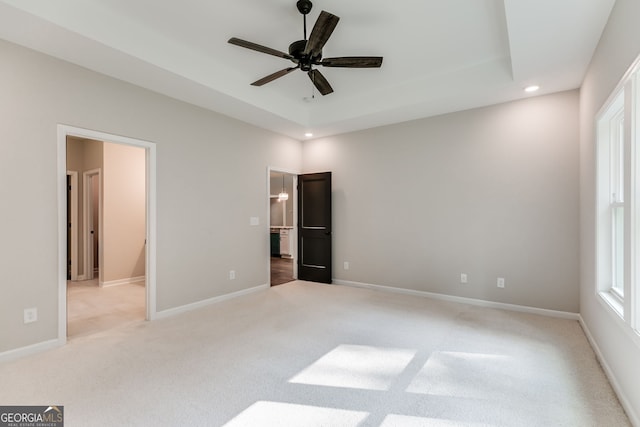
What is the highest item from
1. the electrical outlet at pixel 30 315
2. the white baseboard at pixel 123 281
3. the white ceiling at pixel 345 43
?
the white ceiling at pixel 345 43

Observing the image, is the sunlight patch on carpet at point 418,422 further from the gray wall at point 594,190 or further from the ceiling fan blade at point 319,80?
the ceiling fan blade at point 319,80

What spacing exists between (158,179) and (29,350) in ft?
6.60

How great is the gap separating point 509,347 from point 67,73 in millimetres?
4953

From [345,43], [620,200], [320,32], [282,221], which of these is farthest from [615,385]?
[282,221]

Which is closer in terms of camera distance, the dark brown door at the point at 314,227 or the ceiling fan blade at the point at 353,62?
the ceiling fan blade at the point at 353,62

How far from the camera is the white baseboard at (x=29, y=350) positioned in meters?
2.58

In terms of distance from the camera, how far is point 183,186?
3998mm

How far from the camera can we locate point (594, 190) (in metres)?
2.82

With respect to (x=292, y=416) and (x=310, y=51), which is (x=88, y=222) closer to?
(x=310, y=51)

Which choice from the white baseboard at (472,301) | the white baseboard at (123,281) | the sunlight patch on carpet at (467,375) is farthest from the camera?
the white baseboard at (123,281)

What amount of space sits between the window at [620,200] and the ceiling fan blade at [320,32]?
Answer: 1845mm

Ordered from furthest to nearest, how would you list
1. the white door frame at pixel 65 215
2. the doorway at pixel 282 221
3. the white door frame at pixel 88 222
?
1. the doorway at pixel 282 221
2. the white door frame at pixel 88 222
3. the white door frame at pixel 65 215

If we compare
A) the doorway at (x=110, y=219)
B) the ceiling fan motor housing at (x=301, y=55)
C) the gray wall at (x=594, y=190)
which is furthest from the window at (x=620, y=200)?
the doorway at (x=110, y=219)

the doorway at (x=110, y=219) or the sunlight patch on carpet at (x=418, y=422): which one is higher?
the doorway at (x=110, y=219)
